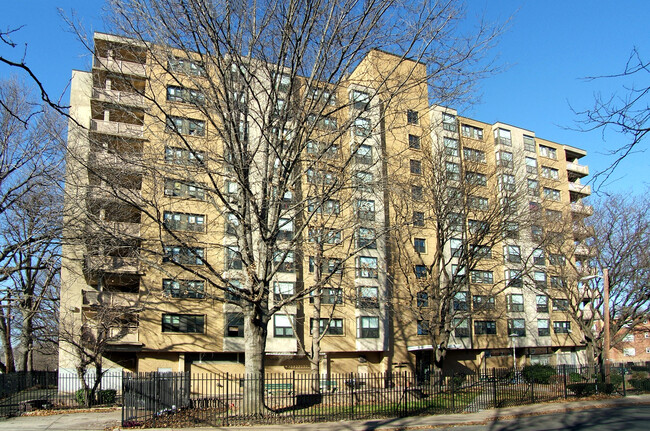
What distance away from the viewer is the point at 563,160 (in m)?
50.4

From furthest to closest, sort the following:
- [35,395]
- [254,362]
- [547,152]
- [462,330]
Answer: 1. [547,152]
2. [462,330]
3. [35,395]
4. [254,362]

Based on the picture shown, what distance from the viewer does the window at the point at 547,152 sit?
49.6 meters

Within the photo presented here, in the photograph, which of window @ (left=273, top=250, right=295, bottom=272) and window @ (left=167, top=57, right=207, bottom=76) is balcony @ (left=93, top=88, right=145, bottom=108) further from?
window @ (left=273, top=250, right=295, bottom=272)

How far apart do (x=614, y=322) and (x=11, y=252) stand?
117ft

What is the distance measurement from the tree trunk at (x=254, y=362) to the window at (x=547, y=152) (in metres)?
42.4

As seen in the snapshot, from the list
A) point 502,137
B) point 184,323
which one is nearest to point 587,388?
point 184,323

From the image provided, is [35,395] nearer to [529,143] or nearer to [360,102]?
[360,102]

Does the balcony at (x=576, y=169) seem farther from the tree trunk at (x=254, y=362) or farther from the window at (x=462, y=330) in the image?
the tree trunk at (x=254, y=362)

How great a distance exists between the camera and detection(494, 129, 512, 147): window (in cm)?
4592

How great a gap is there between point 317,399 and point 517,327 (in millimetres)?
28325

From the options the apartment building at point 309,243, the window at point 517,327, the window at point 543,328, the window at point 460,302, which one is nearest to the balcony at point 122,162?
the apartment building at point 309,243

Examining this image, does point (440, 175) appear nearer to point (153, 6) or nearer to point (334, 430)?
point (334, 430)

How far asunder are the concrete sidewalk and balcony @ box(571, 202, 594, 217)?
56.3ft

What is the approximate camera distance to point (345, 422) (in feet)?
50.4
